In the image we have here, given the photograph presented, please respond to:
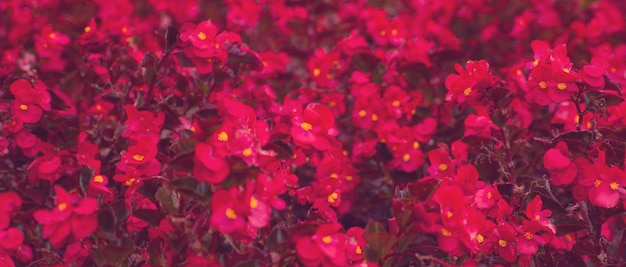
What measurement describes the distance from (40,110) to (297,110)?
0.57 metres

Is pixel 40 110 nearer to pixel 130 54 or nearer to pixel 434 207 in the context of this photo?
pixel 130 54

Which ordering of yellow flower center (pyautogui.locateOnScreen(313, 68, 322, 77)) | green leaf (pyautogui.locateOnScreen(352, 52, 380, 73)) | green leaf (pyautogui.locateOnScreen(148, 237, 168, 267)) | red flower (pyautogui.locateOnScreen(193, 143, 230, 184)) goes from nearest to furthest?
red flower (pyautogui.locateOnScreen(193, 143, 230, 184)) → green leaf (pyautogui.locateOnScreen(148, 237, 168, 267)) → green leaf (pyautogui.locateOnScreen(352, 52, 380, 73)) → yellow flower center (pyautogui.locateOnScreen(313, 68, 322, 77))

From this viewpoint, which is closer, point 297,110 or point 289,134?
point 289,134

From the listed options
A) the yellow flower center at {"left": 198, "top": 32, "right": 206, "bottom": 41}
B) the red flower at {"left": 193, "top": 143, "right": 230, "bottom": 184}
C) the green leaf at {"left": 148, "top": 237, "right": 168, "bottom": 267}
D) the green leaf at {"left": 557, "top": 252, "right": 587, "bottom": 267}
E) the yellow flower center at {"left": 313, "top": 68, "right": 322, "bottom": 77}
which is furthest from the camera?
the yellow flower center at {"left": 313, "top": 68, "right": 322, "bottom": 77}

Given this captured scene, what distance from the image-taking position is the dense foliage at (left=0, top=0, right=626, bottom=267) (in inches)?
41.6

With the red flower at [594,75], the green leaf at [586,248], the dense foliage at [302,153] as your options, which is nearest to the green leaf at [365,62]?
the dense foliage at [302,153]

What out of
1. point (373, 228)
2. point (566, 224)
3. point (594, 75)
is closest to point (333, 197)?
point (373, 228)

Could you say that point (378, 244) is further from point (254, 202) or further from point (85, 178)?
point (85, 178)

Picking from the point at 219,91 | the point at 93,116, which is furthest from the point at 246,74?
the point at 93,116

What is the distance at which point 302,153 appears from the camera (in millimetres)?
1255

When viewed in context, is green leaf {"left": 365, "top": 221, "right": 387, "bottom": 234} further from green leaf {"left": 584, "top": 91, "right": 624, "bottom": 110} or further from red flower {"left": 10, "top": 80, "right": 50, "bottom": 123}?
red flower {"left": 10, "top": 80, "right": 50, "bottom": 123}

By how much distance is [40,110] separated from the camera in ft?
4.57

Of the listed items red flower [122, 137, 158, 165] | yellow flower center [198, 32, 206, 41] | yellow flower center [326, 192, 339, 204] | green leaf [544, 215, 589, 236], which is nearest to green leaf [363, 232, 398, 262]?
yellow flower center [326, 192, 339, 204]

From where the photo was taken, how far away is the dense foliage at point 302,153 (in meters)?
1.06
